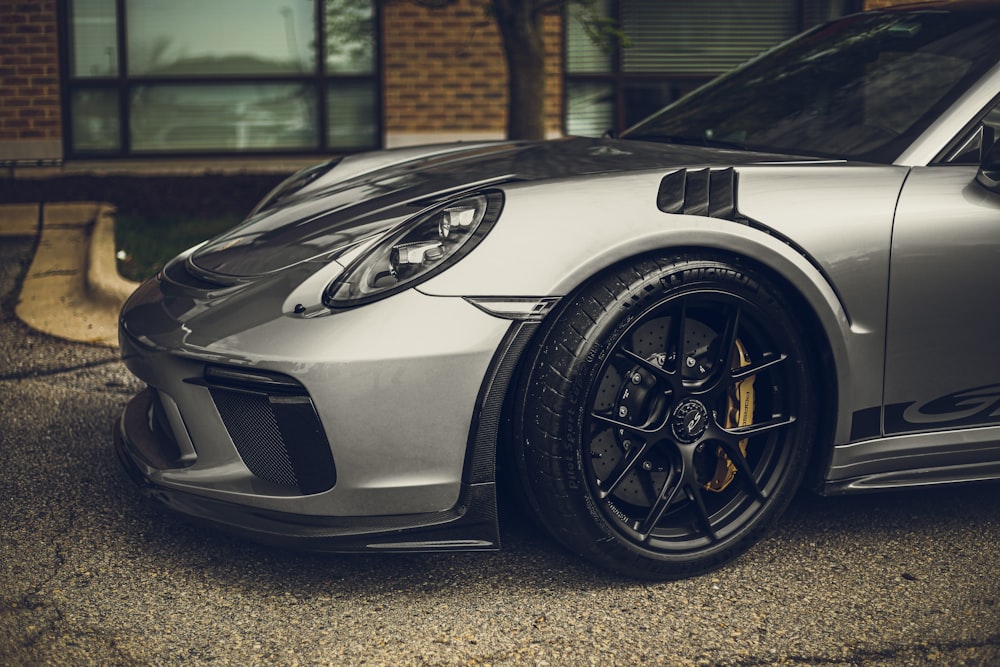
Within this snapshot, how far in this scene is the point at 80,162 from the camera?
29.2ft

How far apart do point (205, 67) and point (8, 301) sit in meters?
3.73

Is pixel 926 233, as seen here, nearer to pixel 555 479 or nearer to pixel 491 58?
pixel 555 479

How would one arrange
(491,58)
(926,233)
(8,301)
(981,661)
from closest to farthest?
(981,661) → (926,233) → (8,301) → (491,58)

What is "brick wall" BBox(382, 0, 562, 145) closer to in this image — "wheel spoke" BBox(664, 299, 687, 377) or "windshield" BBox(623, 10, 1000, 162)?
"windshield" BBox(623, 10, 1000, 162)

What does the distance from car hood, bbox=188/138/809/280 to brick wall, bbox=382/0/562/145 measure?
16.4ft

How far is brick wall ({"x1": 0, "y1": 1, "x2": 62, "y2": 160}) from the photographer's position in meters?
8.69

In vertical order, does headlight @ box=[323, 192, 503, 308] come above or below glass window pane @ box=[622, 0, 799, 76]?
below

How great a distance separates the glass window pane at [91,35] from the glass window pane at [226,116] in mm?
365

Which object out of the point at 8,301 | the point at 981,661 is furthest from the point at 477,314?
the point at 8,301

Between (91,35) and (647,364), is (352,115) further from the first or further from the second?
(647,364)

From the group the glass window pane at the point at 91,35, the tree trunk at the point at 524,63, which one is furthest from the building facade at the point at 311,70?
the tree trunk at the point at 524,63

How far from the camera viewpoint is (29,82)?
28.7ft

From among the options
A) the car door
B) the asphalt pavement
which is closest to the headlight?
the asphalt pavement

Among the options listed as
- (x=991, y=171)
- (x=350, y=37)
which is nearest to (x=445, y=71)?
(x=350, y=37)
